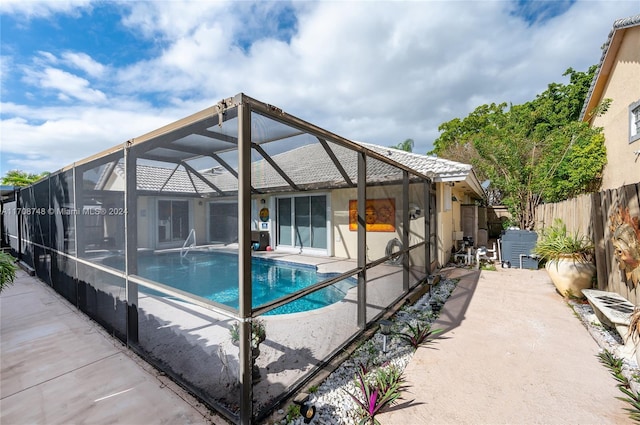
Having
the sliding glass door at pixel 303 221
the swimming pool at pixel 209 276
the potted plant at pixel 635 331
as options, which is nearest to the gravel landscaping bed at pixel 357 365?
the swimming pool at pixel 209 276

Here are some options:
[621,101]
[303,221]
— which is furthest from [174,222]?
[621,101]

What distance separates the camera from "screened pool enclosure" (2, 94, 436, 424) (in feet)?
7.49

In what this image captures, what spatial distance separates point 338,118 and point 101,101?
17.4m

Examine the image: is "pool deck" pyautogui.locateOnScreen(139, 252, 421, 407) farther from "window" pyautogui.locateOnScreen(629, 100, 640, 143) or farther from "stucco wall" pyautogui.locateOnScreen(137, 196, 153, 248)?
"window" pyautogui.locateOnScreen(629, 100, 640, 143)

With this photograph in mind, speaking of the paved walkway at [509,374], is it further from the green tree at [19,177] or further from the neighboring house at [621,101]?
the green tree at [19,177]

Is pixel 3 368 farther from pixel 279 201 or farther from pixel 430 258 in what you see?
pixel 279 201

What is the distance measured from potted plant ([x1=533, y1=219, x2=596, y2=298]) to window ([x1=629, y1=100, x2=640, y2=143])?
14.3ft

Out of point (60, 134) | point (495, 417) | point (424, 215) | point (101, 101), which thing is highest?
point (60, 134)

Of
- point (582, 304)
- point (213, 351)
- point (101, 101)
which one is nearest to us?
point (213, 351)

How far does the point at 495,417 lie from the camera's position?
7.94ft

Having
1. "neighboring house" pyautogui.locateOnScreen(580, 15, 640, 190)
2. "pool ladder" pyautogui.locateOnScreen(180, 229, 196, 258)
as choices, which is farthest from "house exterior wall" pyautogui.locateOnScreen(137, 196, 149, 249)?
"neighboring house" pyautogui.locateOnScreen(580, 15, 640, 190)

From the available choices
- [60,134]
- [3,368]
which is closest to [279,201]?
[3,368]

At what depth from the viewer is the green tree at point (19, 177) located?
2188 centimetres

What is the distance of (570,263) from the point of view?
5348 millimetres
